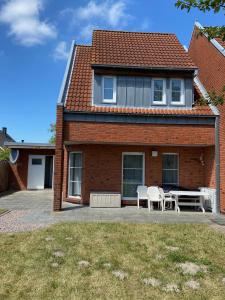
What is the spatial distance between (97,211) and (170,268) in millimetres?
6568

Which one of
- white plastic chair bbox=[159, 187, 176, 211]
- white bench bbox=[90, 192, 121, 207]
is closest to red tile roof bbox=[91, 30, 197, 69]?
white plastic chair bbox=[159, 187, 176, 211]

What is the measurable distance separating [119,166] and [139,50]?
634 cm

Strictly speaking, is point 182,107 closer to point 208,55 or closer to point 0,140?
point 208,55

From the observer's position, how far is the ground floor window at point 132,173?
14672mm

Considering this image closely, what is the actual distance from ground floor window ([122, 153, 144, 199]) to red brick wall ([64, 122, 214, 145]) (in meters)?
2.08

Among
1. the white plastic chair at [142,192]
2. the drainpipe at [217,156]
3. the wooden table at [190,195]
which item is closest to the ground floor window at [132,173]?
the white plastic chair at [142,192]

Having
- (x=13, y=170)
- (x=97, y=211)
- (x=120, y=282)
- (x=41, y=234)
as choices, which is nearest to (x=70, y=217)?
(x=97, y=211)

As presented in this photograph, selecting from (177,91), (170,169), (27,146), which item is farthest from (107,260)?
(27,146)

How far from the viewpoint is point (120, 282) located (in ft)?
17.8

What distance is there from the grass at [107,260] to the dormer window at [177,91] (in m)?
6.74

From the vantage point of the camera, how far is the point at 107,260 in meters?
6.48

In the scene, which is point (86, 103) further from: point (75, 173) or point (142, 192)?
point (142, 192)

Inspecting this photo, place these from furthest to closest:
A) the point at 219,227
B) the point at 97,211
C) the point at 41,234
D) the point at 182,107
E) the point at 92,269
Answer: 1. the point at 182,107
2. the point at 97,211
3. the point at 219,227
4. the point at 41,234
5. the point at 92,269

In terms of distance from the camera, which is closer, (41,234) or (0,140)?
(41,234)
